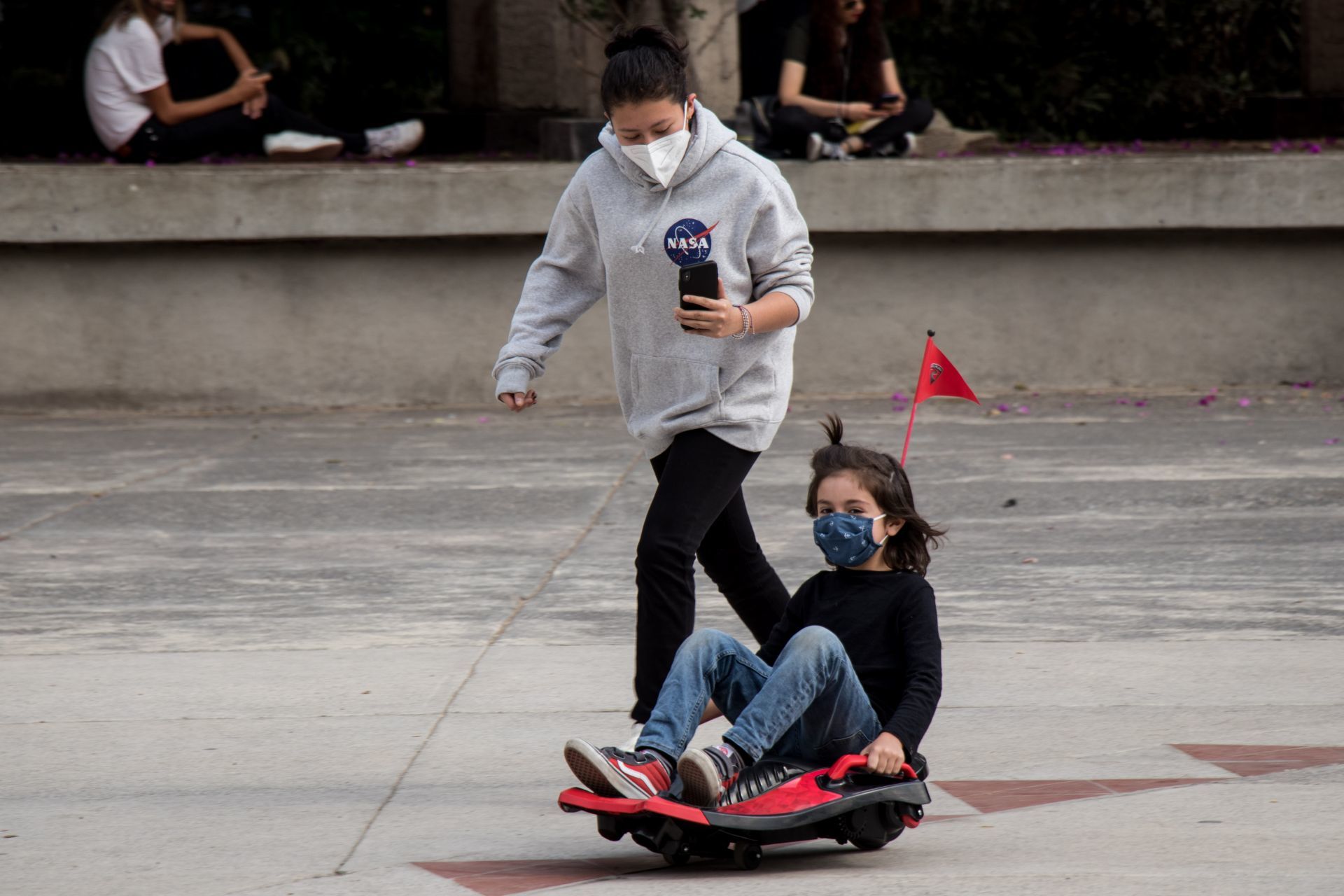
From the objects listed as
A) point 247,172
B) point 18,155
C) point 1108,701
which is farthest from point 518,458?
point 18,155

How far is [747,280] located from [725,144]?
1.04 ft

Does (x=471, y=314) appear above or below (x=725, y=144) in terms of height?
below

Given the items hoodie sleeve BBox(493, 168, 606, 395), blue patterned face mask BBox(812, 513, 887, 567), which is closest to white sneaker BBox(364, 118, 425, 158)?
hoodie sleeve BBox(493, 168, 606, 395)

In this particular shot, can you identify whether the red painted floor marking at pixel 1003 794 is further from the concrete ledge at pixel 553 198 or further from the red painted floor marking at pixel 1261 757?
the concrete ledge at pixel 553 198

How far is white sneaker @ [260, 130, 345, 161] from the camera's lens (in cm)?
1160

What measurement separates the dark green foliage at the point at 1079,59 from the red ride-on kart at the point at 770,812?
13021 mm

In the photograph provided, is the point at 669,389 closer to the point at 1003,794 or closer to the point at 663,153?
the point at 663,153

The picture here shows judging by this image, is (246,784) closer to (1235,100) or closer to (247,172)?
(247,172)

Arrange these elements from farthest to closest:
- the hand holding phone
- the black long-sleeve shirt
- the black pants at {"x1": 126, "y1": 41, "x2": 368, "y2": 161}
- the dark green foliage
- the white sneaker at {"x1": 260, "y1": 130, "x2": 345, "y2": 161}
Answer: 1. the dark green foliage
2. the white sneaker at {"x1": 260, "y1": 130, "x2": 345, "y2": 161}
3. the black pants at {"x1": 126, "y1": 41, "x2": 368, "y2": 161}
4. the hand holding phone
5. the black long-sleeve shirt

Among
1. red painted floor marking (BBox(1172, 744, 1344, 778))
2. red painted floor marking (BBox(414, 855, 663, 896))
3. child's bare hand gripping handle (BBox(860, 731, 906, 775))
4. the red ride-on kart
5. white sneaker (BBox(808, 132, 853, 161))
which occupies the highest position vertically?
white sneaker (BBox(808, 132, 853, 161))

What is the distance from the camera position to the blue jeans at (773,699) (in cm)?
353

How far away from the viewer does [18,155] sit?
13578 millimetres

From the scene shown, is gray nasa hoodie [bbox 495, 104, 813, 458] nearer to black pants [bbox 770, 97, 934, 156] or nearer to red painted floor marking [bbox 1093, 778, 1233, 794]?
red painted floor marking [bbox 1093, 778, 1233, 794]

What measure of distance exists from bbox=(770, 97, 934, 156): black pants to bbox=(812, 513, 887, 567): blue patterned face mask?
24.0 feet
